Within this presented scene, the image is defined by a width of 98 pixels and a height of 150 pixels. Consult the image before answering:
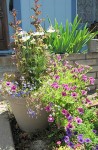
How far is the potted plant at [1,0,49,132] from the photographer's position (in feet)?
8.41

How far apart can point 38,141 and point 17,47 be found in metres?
1.04

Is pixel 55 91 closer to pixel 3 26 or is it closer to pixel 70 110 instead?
pixel 70 110

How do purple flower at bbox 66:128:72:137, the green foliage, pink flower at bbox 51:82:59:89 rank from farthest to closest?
1. the green foliage
2. pink flower at bbox 51:82:59:89
3. purple flower at bbox 66:128:72:137

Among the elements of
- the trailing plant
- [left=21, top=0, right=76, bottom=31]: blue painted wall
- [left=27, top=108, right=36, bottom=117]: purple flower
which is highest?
[left=21, top=0, right=76, bottom=31]: blue painted wall

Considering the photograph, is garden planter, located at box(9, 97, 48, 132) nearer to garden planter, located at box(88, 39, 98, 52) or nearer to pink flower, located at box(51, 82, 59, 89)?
pink flower, located at box(51, 82, 59, 89)

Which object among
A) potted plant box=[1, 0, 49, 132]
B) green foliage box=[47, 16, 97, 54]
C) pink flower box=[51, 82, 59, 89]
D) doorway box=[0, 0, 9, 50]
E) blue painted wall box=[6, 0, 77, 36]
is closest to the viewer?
pink flower box=[51, 82, 59, 89]

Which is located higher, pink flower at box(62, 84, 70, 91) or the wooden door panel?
the wooden door panel

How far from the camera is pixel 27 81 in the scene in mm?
2764

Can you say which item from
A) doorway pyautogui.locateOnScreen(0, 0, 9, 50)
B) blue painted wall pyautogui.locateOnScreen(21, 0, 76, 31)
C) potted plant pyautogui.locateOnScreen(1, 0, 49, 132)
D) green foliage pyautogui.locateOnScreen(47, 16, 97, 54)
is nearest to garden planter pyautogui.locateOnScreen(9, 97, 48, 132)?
potted plant pyautogui.locateOnScreen(1, 0, 49, 132)

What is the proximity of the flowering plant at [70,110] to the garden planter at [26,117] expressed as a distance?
0.21m

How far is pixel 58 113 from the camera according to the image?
7.75 ft

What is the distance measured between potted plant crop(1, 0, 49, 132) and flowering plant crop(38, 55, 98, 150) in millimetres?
149

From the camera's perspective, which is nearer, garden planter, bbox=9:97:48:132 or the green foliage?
garden planter, bbox=9:97:48:132

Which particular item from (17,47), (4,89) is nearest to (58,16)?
(17,47)
